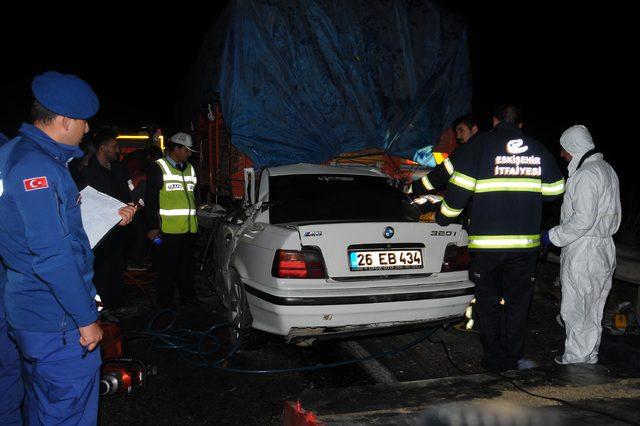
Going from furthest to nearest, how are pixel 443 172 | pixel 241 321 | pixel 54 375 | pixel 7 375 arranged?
pixel 443 172
pixel 241 321
pixel 7 375
pixel 54 375

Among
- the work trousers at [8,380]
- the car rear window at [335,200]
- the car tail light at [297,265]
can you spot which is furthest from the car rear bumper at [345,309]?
the work trousers at [8,380]

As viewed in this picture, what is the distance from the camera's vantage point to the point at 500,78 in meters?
16.6

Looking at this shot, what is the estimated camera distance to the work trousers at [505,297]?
3.62m

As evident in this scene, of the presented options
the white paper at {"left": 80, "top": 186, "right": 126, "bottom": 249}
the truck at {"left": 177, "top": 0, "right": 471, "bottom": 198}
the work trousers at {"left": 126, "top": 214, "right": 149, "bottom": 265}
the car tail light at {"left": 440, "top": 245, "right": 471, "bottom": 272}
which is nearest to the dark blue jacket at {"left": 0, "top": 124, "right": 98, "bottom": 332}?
the white paper at {"left": 80, "top": 186, "right": 126, "bottom": 249}

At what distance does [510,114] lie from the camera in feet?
12.3

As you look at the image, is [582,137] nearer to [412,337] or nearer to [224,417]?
[412,337]

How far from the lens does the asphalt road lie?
10.4 feet

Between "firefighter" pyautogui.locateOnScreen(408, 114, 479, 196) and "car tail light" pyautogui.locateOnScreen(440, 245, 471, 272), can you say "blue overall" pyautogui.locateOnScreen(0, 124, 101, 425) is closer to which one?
"car tail light" pyautogui.locateOnScreen(440, 245, 471, 272)

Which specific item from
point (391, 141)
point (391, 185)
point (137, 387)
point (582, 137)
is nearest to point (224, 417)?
point (137, 387)

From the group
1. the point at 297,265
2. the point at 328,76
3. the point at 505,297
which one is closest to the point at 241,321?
the point at 297,265

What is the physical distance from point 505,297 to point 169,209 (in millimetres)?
3622

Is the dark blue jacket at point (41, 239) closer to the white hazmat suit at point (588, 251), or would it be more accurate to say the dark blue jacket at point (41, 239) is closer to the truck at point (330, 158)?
the truck at point (330, 158)

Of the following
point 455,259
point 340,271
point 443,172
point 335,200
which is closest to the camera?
point 340,271

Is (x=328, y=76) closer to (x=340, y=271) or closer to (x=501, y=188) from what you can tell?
(x=501, y=188)
